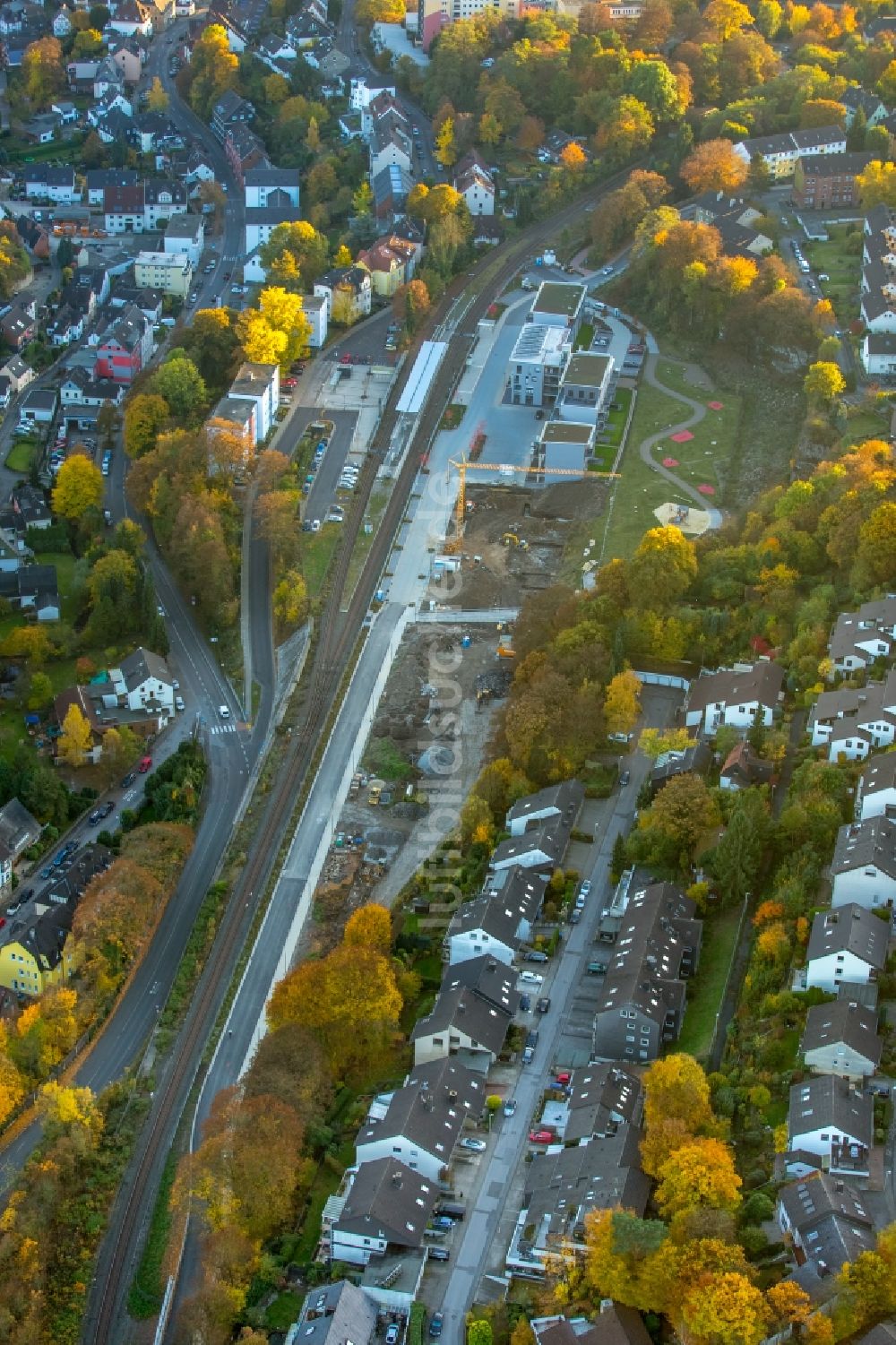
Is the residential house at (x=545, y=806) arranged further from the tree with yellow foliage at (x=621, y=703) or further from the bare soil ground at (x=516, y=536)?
the bare soil ground at (x=516, y=536)

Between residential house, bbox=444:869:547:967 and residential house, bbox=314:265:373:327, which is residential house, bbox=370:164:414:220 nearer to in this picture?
residential house, bbox=314:265:373:327

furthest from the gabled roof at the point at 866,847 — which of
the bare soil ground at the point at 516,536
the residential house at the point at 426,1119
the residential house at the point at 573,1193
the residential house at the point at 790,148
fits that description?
the residential house at the point at 790,148

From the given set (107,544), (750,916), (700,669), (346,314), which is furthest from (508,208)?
(750,916)

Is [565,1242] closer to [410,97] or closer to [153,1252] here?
[153,1252]

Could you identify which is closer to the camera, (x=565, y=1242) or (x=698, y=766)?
(x=565, y=1242)

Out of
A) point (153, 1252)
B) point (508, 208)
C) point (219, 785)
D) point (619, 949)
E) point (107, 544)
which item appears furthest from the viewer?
point (508, 208)

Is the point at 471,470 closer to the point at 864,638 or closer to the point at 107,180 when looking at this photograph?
the point at 864,638

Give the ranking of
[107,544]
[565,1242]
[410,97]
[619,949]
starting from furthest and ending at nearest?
[410,97], [107,544], [619,949], [565,1242]
